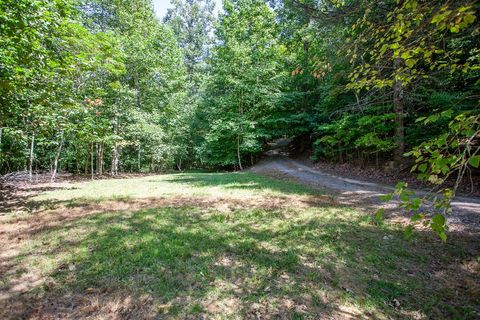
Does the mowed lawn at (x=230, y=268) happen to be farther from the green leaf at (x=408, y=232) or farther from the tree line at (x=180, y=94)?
the tree line at (x=180, y=94)

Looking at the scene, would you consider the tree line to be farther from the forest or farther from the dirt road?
the dirt road

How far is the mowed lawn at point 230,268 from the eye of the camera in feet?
9.44

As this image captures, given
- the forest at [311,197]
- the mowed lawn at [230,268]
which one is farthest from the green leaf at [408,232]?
the mowed lawn at [230,268]

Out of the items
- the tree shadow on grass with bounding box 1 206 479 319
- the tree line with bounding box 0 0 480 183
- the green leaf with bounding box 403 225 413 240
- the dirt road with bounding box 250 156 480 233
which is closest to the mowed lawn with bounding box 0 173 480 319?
the tree shadow on grass with bounding box 1 206 479 319

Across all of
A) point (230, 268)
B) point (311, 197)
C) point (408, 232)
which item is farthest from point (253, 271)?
point (311, 197)

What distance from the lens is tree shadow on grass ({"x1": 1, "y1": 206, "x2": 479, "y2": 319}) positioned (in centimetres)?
289

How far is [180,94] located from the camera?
71.9 feet

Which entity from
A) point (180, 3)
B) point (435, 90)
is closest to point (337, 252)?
point (435, 90)

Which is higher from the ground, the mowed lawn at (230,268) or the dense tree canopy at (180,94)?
the dense tree canopy at (180,94)

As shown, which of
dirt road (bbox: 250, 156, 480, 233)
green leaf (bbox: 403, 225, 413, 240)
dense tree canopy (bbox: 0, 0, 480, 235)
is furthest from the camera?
dense tree canopy (bbox: 0, 0, 480, 235)

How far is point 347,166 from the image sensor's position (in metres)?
14.7

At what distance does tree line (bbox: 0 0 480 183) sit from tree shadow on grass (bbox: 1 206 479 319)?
2711 millimetres

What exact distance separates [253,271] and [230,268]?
353 millimetres

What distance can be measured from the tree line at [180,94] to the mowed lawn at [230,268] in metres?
2.71
